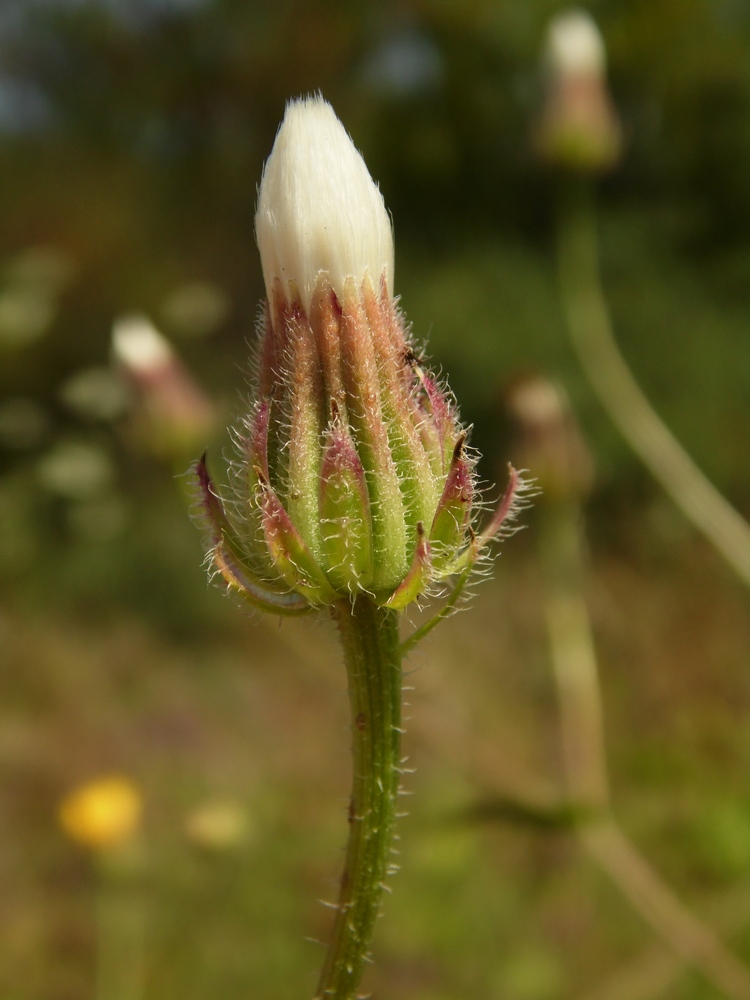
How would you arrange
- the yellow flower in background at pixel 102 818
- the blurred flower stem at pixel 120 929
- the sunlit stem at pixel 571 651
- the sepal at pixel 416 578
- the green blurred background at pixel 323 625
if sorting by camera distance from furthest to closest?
the green blurred background at pixel 323 625 → the blurred flower stem at pixel 120 929 → the yellow flower in background at pixel 102 818 → the sunlit stem at pixel 571 651 → the sepal at pixel 416 578

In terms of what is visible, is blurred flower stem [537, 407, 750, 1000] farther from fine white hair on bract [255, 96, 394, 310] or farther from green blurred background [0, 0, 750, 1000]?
fine white hair on bract [255, 96, 394, 310]

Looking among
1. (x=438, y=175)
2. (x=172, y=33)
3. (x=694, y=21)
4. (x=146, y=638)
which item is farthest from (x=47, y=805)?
(x=694, y=21)

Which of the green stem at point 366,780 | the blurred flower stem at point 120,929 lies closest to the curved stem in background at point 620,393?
the green stem at point 366,780

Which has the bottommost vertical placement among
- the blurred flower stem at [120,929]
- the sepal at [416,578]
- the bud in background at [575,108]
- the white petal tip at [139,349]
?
the blurred flower stem at [120,929]

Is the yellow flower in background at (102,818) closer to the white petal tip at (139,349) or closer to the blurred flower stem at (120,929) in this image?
→ the blurred flower stem at (120,929)

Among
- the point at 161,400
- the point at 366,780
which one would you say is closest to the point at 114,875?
the point at 161,400

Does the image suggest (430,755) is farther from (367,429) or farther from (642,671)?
(367,429)
